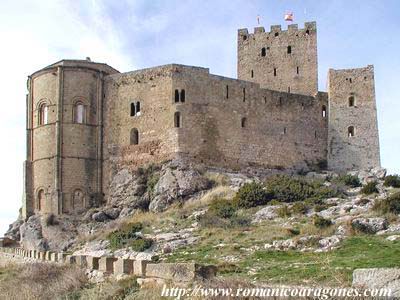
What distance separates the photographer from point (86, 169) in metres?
33.6

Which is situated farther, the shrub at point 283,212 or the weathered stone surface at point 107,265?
the shrub at point 283,212

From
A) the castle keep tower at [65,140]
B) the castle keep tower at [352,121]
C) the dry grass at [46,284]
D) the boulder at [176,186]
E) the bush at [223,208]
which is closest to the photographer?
the dry grass at [46,284]

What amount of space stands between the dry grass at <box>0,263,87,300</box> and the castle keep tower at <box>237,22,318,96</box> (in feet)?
79.7

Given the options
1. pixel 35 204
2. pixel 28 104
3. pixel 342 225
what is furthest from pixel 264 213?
pixel 28 104

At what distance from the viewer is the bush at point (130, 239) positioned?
25156mm

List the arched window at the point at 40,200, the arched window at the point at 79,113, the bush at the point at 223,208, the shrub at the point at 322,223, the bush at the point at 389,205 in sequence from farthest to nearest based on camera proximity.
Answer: the arched window at the point at 79,113 < the arched window at the point at 40,200 < the bush at the point at 223,208 < the bush at the point at 389,205 < the shrub at the point at 322,223

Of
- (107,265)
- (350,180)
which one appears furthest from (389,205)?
(107,265)

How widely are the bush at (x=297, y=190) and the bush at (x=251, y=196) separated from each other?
37cm

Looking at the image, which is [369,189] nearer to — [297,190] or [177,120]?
[297,190]

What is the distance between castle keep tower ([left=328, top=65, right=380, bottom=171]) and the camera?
117 ft

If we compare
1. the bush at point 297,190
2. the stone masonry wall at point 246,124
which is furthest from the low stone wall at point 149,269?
the stone masonry wall at point 246,124

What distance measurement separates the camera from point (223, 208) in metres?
28.0

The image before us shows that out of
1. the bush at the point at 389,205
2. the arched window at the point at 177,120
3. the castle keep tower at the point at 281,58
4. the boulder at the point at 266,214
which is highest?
the castle keep tower at the point at 281,58

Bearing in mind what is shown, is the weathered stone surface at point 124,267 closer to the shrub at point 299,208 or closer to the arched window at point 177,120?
the shrub at point 299,208
